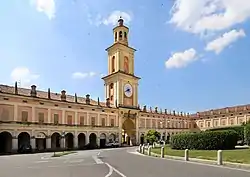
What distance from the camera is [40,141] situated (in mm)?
50812

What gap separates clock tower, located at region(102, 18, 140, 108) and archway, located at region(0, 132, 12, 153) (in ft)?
87.9

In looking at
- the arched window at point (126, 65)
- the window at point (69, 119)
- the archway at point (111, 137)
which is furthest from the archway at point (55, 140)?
the arched window at point (126, 65)

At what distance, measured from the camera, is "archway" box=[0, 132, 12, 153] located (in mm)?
45938

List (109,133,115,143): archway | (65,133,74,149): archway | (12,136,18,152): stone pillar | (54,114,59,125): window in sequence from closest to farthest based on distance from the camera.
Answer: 1. (12,136,18,152): stone pillar
2. (54,114,59,125): window
3. (65,133,74,149): archway
4. (109,133,115,143): archway

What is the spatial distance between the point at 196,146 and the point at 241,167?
14.4 metres

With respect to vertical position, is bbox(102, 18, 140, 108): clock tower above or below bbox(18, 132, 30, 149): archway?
above

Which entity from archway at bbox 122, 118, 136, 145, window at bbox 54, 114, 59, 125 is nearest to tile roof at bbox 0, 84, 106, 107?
window at bbox 54, 114, 59, 125

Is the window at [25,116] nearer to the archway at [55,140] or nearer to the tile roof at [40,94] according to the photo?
the tile roof at [40,94]

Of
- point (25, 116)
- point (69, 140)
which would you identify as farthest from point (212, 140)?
point (69, 140)

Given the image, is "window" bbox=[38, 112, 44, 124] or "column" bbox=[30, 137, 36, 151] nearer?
"column" bbox=[30, 137, 36, 151]

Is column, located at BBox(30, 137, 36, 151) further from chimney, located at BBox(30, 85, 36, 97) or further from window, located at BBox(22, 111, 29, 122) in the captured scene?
chimney, located at BBox(30, 85, 36, 97)

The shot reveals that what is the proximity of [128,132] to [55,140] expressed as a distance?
21.8m

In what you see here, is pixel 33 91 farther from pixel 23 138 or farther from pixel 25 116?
pixel 23 138

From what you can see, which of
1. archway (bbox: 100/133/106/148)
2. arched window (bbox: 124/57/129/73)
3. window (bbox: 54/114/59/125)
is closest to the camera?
window (bbox: 54/114/59/125)
